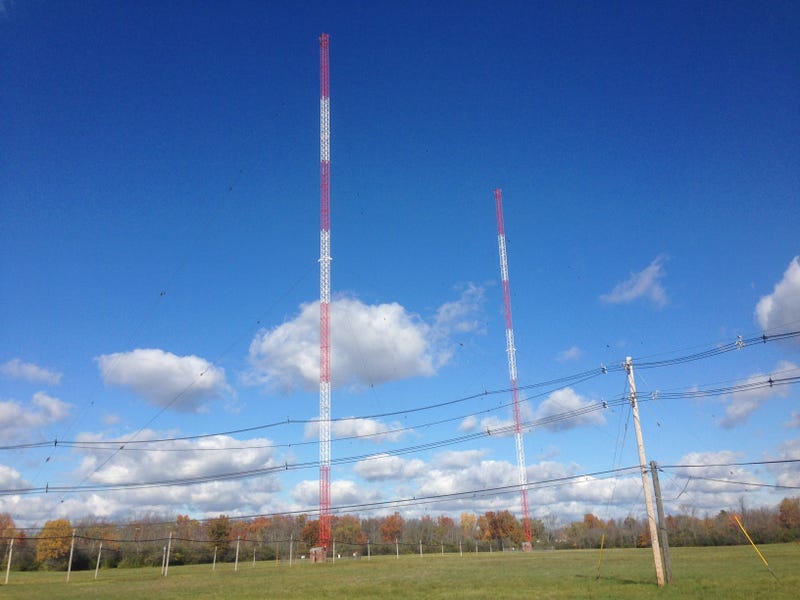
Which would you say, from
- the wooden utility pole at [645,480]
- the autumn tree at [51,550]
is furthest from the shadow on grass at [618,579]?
the autumn tree at [51,550]

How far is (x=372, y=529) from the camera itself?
189m

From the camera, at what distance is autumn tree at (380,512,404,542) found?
18691 cm

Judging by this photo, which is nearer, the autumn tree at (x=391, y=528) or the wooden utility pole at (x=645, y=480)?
the wooden utility pole at (x=645, y=480)

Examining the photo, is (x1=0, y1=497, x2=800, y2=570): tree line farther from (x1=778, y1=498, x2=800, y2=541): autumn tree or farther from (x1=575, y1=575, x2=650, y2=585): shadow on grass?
(x1=575, y1=575, x2=650, y2=585): shadow on grass

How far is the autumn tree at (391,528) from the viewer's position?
186913 mm

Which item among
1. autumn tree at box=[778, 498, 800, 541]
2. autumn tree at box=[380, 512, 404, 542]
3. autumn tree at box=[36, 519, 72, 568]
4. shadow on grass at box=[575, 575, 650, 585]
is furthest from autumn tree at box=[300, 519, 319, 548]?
shadow on grass at box=[575, 575, 650, 585]

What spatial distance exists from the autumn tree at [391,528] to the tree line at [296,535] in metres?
0.30

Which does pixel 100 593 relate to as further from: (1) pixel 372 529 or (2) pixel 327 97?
(1) pixel 372 529

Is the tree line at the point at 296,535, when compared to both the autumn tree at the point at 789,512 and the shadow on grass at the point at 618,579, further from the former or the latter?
the shadow on grass at the point at 618,579

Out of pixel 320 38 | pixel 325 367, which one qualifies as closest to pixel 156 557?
pixel 325 367

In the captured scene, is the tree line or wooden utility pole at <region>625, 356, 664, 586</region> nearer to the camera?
wooden utility pole at <region>625, 356, 664, 586</region>

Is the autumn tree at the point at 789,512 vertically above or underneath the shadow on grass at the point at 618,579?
above

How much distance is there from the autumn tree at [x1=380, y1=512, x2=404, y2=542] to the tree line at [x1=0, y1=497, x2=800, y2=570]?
0.30 m

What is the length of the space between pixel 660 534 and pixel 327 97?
1960 inches
